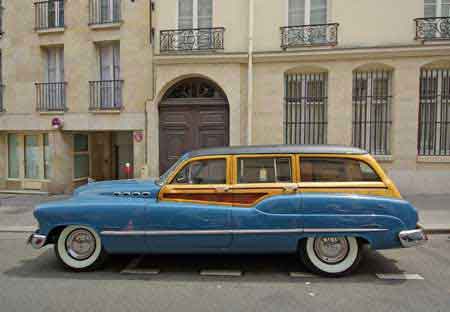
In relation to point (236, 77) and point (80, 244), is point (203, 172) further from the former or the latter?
point (236, 77)

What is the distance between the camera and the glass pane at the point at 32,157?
35.7 ft

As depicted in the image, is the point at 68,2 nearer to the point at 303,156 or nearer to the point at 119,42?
the point at 119,42

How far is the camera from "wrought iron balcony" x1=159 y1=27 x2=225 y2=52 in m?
8.99

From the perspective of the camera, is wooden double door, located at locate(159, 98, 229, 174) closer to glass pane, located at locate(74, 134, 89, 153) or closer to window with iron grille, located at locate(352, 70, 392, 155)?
glass pane, located at locate(74, 134, 89, 153)

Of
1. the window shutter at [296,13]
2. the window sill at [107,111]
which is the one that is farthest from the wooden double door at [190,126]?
the window shutter at [296,13]

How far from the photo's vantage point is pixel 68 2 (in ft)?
32.8

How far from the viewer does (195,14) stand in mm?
9203

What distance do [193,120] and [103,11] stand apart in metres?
4.99

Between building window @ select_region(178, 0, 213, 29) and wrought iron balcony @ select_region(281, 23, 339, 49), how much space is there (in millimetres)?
2408

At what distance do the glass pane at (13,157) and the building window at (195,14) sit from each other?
7772mm

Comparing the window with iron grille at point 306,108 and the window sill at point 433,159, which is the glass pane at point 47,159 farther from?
the window sill at point 433,159

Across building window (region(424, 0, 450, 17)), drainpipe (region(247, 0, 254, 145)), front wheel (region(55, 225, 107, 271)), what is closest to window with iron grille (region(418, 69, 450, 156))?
building window (region(424, 0, 450, 17))

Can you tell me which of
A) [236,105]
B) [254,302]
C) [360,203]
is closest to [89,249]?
[254,302]

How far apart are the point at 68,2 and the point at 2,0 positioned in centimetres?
287
